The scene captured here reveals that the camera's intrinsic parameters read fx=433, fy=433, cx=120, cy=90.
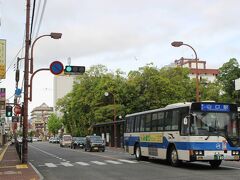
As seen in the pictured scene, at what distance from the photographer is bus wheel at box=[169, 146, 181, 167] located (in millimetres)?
21344

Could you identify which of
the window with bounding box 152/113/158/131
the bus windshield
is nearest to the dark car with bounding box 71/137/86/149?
the window with bounding box 152/113/158/131

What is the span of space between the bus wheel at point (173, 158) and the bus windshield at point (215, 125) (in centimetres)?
217

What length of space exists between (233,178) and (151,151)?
9.62 meters

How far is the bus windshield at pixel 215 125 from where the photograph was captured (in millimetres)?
19781

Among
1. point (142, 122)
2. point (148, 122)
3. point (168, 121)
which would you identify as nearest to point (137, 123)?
point (142, 122)

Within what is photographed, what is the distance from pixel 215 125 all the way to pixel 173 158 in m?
3.09

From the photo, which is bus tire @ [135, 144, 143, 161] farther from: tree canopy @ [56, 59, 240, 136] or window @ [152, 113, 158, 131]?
tree canopy @ [56, 59, 240, 136]

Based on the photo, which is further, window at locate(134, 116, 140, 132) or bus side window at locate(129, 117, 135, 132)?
bus side window at locate(129, 117, 135, 132)

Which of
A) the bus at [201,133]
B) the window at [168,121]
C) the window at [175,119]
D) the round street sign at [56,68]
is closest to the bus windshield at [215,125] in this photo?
the bus at [201,133]

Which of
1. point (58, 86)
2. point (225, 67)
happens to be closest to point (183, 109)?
point (225, 67)

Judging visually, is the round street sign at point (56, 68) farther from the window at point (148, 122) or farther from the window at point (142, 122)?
the window at point (142, 122)

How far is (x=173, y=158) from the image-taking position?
2178 cm

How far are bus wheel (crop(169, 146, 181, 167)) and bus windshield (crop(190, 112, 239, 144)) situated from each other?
2173mm

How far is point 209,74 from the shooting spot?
5802 inches
